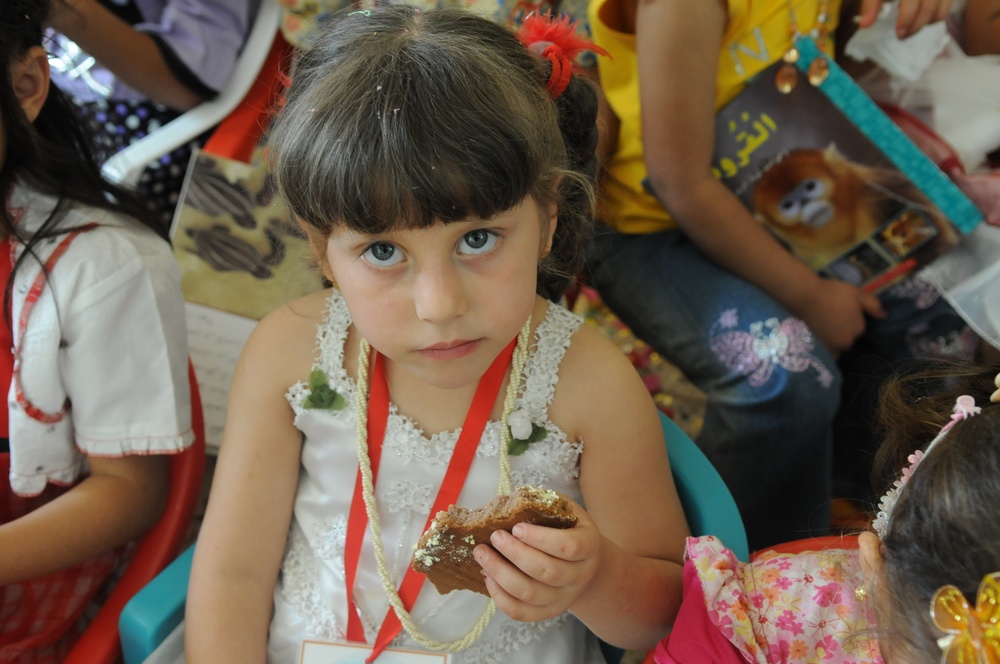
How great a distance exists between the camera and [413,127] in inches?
29.5

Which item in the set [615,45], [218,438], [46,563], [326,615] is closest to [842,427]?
[615,45]

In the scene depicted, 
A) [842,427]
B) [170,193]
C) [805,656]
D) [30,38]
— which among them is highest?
[30,38]

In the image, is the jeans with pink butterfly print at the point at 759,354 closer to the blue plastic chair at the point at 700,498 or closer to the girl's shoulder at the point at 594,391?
the blue plastic chair at the point at 700,498

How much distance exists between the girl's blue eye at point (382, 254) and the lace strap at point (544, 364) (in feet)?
0.85

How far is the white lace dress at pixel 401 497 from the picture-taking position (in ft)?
3.26

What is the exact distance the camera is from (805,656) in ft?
2.87

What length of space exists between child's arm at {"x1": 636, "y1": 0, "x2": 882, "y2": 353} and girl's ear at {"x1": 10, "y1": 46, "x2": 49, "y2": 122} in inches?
30.5

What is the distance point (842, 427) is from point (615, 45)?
831mm

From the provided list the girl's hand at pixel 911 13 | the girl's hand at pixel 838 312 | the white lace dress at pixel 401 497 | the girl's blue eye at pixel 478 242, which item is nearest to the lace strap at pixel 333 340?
the white lace dress at pixel 401 497

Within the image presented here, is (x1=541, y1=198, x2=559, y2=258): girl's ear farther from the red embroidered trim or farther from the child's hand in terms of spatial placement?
the red embroidered trim

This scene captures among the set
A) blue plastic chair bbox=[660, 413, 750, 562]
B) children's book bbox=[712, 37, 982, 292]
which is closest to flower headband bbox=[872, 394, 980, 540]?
blue plastic chair bbox=[660, 413, 750, 562]

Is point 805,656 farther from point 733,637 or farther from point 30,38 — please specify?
point 30,38

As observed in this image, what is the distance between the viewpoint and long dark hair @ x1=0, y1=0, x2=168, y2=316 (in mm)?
1014

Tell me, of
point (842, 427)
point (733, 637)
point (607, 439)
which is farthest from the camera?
point (842, 427)
